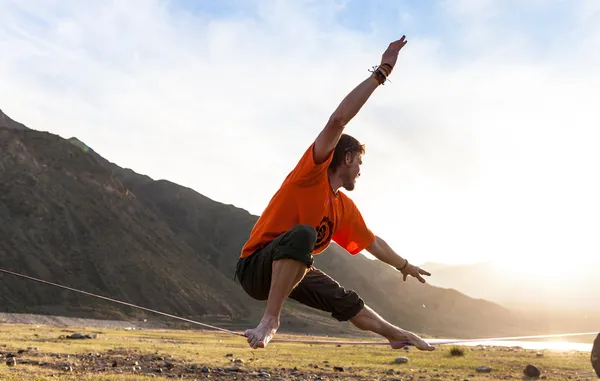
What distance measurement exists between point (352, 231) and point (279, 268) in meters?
1.41

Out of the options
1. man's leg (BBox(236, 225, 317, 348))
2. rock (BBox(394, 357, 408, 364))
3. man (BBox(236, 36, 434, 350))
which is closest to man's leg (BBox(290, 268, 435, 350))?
man (BBox(236, 36, 434, 350))

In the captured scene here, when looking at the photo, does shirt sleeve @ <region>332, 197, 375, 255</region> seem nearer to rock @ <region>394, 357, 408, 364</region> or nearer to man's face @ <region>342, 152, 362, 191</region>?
man's face @ <region>342, 152, 362, 191</region>

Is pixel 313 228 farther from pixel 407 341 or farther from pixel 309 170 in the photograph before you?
pixel 407 341

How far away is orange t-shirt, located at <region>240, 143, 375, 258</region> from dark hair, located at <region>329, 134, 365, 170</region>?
25 centimetres

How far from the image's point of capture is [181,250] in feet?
339

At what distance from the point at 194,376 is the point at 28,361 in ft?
18.2

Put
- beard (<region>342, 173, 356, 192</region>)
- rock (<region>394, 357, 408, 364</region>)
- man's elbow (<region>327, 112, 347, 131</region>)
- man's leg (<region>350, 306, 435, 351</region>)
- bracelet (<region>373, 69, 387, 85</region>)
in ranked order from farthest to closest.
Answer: rock (<region>394, 357, 408, 364</region>)
man's leg (<region>350, 306, 435, 351</region>)
beard (<region>342, 173, 356, 192</region>)
bracelet (<region>373, 69, 387, 85</region>)
man's elbow (<region>327, 112, 347, 131</region>)

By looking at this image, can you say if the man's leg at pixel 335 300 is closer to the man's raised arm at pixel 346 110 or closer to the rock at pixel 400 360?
the man's raised arm at pixel 346 110

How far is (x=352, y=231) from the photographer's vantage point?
256 inches

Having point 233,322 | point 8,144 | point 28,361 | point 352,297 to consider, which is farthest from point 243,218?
point 352,297

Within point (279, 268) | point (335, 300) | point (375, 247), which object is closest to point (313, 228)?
point (279, 268)

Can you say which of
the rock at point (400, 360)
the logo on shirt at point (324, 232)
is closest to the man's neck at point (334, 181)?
the logo on shirt at point (324, 232)

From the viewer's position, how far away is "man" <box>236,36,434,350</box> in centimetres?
516

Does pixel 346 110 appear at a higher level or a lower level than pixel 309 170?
higher
